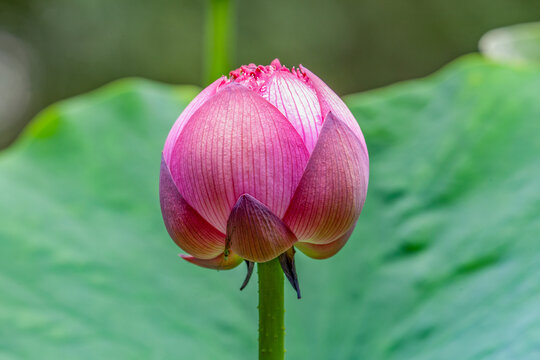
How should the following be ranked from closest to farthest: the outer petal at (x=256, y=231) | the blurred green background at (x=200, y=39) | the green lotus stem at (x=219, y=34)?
the outer petal at (x=256, y=231), the green lotus stem at (x=219, y=34), the blurred green background at (x=200, y=39)

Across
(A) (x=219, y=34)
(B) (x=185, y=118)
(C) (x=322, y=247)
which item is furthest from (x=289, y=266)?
(A) (x=219, y=34)

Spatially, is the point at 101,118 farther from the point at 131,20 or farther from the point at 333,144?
the point at 131,20

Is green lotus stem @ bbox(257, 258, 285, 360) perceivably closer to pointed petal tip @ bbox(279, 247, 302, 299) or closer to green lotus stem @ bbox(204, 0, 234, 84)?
pointed petal tip @ bbox(279, 247, 302, 299)

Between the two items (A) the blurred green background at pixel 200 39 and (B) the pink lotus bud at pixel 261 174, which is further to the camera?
(A) the blurred green background at pixel 200 39

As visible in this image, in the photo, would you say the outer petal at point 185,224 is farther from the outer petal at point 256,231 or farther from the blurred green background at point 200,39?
the blurred green background at point 200,39

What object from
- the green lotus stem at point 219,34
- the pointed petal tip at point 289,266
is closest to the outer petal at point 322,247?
the pointed petal tip at point 289,266
